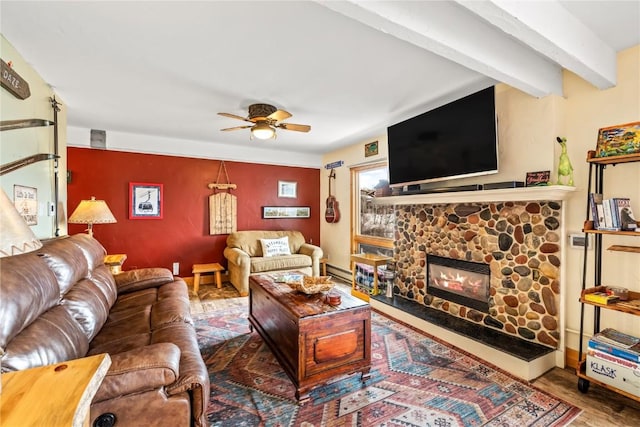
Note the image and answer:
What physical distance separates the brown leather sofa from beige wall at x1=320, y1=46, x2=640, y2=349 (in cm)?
275

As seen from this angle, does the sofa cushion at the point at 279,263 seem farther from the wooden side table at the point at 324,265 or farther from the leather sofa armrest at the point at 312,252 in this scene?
the wooden side table at the point at 324,265

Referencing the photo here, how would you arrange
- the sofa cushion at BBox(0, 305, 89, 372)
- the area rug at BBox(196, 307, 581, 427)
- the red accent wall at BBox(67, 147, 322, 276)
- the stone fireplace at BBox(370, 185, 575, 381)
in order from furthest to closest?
the red accent wall at BBox(67, 147, 322, 276)
the stone fireplace at BBox(370, 185, 575, 381)
the area rug at BBox(196, 307, 581, 427)
the sofa cushion at BBox(0, 305, 89, 372)

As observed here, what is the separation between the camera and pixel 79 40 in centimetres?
197

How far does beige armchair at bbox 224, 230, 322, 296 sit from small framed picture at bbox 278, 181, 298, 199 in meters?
0.77

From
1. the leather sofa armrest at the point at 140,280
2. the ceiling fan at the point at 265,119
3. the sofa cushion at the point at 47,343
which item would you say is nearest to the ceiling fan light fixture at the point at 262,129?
the ceiling fan at the point at 265,119

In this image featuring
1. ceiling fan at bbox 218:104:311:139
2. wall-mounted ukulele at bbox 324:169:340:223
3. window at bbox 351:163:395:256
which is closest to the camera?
ceiling fan at bbox 218:104:311:139

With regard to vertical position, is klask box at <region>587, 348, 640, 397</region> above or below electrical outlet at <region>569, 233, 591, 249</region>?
below

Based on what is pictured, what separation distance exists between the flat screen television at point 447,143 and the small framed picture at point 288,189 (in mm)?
2555

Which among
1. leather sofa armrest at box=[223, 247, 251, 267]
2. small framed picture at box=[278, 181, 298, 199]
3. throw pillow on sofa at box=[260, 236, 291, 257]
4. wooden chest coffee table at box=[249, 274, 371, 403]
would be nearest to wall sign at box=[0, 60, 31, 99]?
wooden chest coffee table at box=[249, 274, 371, 403]

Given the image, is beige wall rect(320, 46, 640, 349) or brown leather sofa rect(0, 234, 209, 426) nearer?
brown leather sofa rect(0, 234, 209, 426)

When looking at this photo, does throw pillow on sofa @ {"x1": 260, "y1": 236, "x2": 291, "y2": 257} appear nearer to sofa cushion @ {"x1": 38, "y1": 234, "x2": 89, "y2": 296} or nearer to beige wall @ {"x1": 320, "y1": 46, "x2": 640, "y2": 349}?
sofa cushion @ {"x1": 38, "y1": 234, "x2": 89, "y2": 296}

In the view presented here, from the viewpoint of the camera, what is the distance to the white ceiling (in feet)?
5.28

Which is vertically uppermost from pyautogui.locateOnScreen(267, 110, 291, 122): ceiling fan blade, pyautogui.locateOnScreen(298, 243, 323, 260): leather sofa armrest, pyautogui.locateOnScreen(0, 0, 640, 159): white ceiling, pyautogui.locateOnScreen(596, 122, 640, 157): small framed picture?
pyautogui.locateOnScreen(0, 0, 640, 159): white ceiling

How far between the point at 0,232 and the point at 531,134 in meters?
3.15
